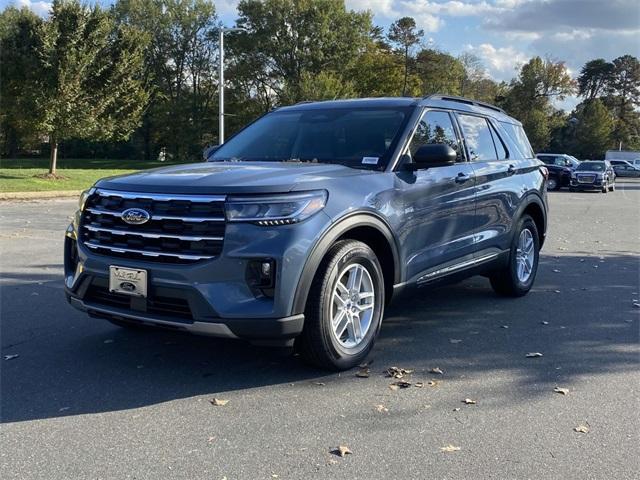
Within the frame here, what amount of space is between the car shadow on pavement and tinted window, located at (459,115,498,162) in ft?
4.91

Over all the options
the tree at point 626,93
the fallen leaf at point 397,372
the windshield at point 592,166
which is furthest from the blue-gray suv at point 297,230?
the tree at point 626,93

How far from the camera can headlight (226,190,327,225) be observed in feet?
12.5

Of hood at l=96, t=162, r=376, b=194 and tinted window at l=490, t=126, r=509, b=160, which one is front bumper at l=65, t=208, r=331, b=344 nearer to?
hood at l=96, t=162, r=376, b=194

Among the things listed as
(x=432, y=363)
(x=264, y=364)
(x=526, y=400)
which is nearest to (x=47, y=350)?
(x=264, y=364)

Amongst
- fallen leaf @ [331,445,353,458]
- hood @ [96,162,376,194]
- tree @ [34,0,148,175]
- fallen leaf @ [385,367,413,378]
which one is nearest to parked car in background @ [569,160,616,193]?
tree @ [34,0,148,175]

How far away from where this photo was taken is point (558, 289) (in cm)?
738

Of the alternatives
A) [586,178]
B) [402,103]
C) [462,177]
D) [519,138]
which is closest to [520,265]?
[519,138]

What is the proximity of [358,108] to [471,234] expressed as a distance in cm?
150

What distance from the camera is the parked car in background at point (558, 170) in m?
31.8

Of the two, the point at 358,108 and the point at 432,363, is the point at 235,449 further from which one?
the point at 358,108

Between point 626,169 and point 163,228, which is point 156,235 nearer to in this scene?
point 163,228

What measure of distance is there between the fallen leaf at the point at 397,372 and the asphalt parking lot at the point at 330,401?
8 centimetres

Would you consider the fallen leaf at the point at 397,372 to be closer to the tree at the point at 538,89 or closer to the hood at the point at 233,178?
the hood at the point at 233,178

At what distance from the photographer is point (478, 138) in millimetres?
6191
